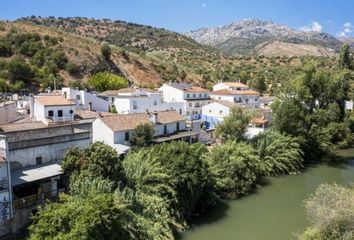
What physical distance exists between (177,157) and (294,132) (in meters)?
24.2

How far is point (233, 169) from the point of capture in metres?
34.8

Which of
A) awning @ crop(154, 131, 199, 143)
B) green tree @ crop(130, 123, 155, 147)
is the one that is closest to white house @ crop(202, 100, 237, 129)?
awning @ crop(154, 131, 199, 143)

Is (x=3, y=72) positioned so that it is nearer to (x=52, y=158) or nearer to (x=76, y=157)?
(x=52, y=158)

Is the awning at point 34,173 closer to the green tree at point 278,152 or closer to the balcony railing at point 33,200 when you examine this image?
the balcony railing at point 33,200

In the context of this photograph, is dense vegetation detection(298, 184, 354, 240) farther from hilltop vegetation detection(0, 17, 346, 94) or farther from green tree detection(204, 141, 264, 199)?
hilltop vegetation detection(0, 17, 346, 94)

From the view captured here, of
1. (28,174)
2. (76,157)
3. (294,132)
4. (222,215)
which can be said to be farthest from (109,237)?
(294,132)

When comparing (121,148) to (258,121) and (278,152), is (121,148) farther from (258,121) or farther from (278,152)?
(258,121)

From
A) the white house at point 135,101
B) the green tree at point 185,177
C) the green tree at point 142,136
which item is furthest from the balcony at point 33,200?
the white house at point 135,101

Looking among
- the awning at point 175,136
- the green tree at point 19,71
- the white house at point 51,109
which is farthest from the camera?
the green tree at point 19,71

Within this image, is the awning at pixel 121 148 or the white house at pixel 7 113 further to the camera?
the white house at pixel 7 113

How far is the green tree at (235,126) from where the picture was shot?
42.5 m

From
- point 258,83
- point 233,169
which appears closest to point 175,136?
point 233,169

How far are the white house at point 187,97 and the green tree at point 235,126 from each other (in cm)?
1707

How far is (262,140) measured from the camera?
42125 millimetres
